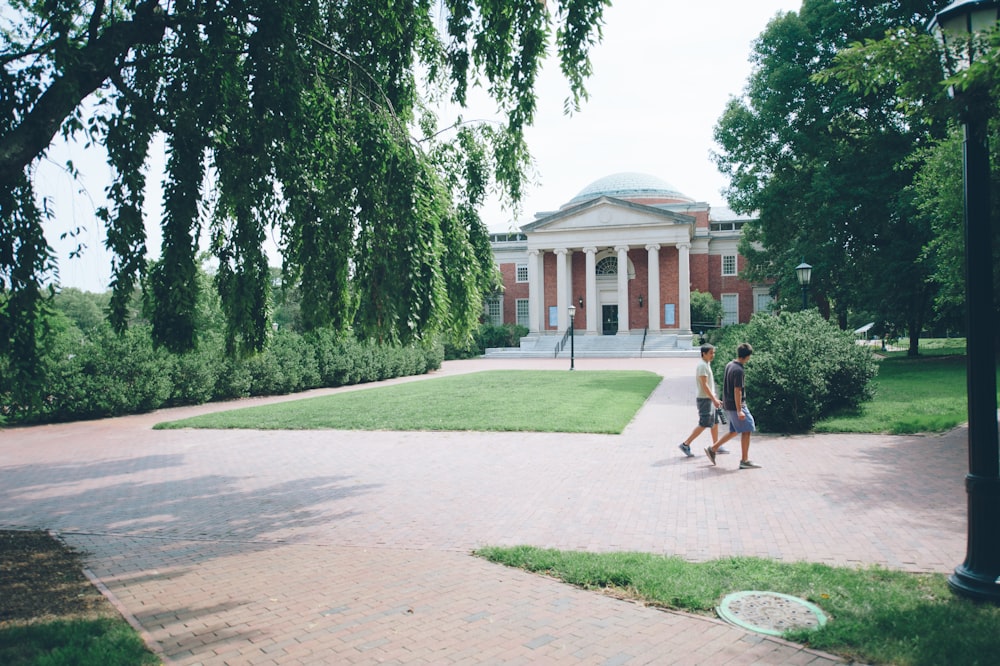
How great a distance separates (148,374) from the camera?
59.6ft

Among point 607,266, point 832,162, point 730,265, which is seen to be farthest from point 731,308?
point 832,162

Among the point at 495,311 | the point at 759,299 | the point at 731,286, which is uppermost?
the point at 731,286

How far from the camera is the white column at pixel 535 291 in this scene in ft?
171

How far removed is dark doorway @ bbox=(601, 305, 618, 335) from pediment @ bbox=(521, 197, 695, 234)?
6843 millimetres

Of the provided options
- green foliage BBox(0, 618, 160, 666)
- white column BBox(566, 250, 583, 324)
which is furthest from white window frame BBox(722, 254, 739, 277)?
green foliage BBox(0, 618, 160, 666)

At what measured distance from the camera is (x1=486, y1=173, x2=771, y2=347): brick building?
162 ft

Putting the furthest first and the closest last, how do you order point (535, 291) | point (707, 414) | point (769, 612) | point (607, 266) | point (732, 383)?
point (607, 266)
point (535, 291)
point (707, 414)
point (732, 383)
point (769, 612)

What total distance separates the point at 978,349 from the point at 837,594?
6.51ft

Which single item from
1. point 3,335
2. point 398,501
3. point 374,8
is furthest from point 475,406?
point 3,335

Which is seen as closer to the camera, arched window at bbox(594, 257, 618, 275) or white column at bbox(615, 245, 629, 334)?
white column at bbox(615, 245, 629, 334)

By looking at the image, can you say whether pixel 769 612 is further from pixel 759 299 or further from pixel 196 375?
pixel 759 299

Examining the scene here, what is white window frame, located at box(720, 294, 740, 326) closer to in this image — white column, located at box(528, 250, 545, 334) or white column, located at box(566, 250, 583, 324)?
white column, located at box(566, 250, 583, 324)

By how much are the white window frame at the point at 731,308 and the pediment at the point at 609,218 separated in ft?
26.0

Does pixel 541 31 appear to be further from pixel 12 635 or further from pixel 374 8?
pixel 12 635
